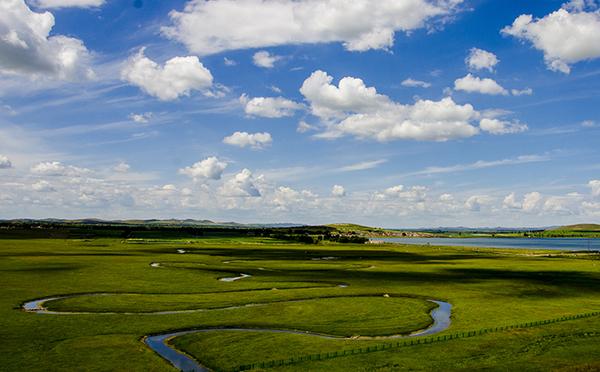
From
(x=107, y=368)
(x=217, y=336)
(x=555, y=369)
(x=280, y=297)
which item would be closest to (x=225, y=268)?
(x=280, y=297)

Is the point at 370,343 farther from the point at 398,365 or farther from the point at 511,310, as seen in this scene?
the point at 511,310

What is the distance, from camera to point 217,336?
54781mm

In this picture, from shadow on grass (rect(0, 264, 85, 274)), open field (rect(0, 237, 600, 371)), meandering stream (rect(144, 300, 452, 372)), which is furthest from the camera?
shadow on grass (rect(0, 264, 85, 274))

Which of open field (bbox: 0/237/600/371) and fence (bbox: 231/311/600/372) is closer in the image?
fence (bbox: 231/311/600/372)

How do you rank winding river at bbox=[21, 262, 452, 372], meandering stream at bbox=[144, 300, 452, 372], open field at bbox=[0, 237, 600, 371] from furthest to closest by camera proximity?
winding river at bbox=[21, 262, 452, 372] < open field at bbox=[0, 237, 600, 371] < meandering stream at bbox=[144, 300, 452, 372]

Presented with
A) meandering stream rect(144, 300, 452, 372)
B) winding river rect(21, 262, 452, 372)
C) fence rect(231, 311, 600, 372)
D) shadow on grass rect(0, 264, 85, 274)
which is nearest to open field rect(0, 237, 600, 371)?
shadow on grass rect(0, 264, 85, 274)

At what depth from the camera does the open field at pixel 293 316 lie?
150 ft

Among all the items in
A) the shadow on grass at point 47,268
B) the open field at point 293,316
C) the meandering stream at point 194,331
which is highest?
the shadow on grass at point 47,268

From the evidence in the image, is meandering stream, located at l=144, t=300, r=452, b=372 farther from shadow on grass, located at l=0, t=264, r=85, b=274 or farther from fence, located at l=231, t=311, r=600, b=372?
shadow on grass, located at l=0, t=264, r=85, b=274

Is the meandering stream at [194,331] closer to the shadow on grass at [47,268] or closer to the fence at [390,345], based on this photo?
the fence at [390,345]

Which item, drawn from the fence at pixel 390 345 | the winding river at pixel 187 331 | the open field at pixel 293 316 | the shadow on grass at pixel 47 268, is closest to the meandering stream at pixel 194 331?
the winding river at pixel 187 331

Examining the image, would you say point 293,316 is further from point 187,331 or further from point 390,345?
point 390,345

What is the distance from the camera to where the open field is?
45812mm

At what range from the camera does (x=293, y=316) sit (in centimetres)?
6644
